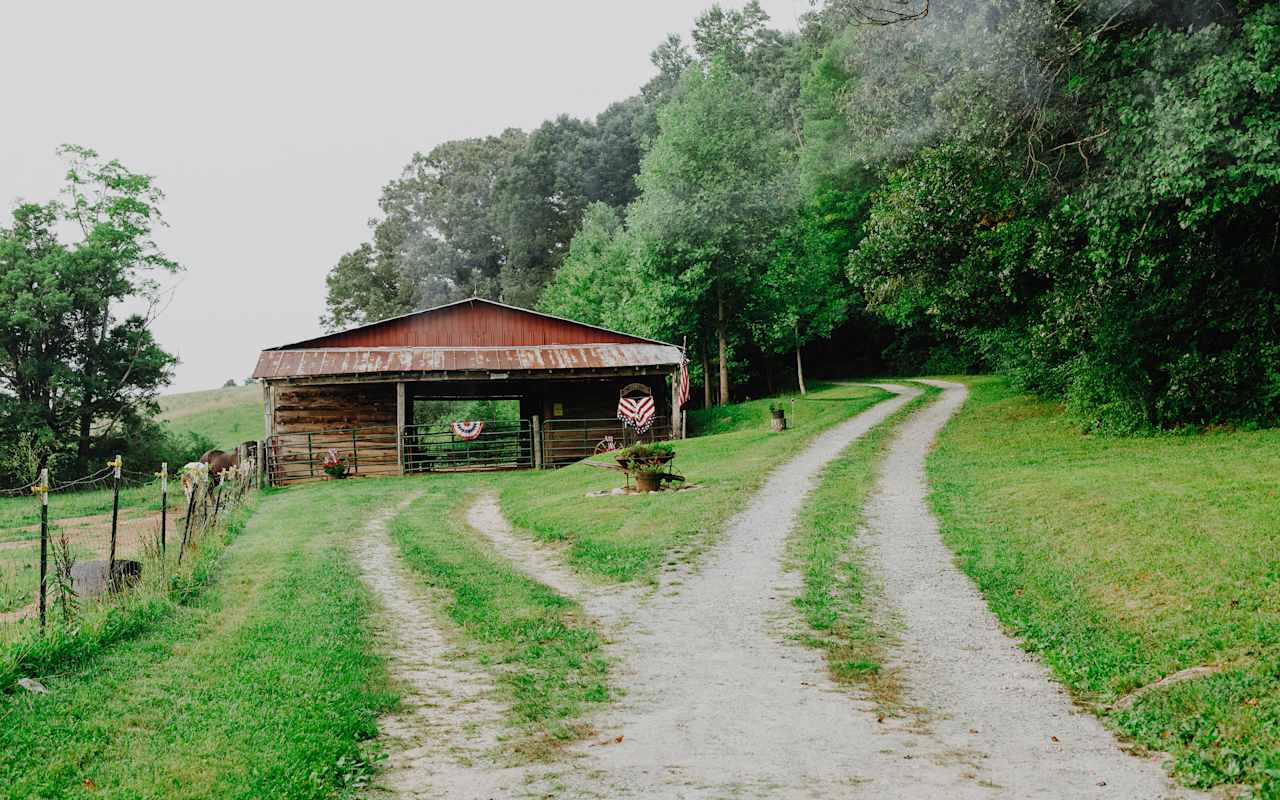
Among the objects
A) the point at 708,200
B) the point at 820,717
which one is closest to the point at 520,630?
the point at 820,717

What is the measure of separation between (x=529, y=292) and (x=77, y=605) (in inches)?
2222

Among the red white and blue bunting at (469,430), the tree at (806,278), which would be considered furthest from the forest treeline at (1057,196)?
the red white and blue bunting at (469,430)

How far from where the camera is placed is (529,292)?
6425 centimetres

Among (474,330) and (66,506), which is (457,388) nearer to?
(474,330)

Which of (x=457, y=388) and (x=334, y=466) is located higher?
(x=457, y=388)

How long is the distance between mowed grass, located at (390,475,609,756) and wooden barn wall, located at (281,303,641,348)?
16.4 metres

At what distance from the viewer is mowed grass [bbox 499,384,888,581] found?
1265cm

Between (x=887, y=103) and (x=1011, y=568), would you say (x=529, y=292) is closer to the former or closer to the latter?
(x=887, y=103)

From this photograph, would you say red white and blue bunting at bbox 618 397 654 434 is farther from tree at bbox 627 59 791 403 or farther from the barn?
tree at bbox 627 59 791 403

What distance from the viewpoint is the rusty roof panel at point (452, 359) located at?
2753 centimetres

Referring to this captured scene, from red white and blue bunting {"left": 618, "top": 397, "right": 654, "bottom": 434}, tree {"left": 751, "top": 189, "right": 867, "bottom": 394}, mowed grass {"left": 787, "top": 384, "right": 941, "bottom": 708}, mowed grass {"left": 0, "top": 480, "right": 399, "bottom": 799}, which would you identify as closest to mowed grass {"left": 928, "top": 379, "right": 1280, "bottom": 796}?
mowed grass {"left": 787, "top": 384, "right": 941, "bottom": 708}

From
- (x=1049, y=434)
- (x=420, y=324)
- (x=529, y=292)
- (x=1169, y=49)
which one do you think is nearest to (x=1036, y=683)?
(x=1169, y=49)

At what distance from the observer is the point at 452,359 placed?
95.8 ft

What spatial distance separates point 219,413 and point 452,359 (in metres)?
29.2
